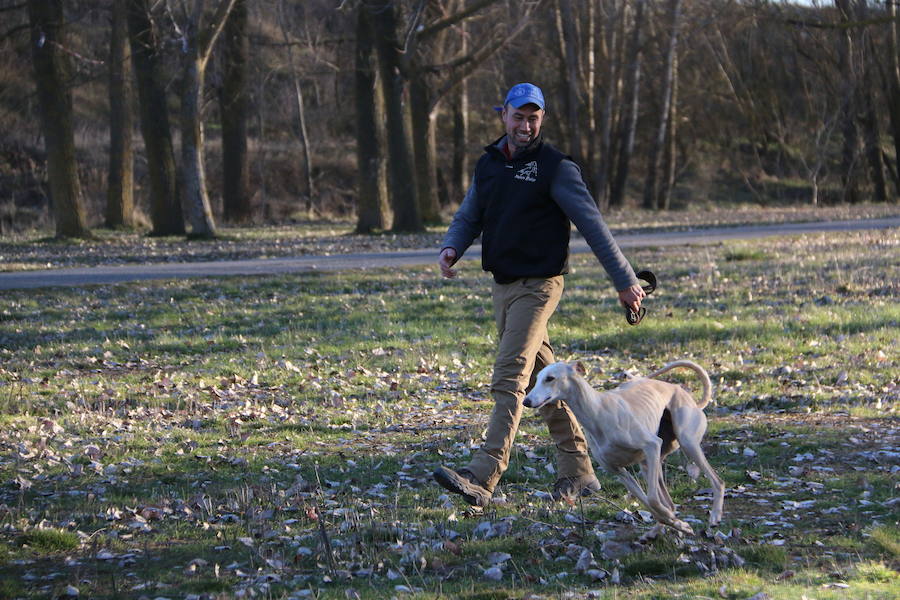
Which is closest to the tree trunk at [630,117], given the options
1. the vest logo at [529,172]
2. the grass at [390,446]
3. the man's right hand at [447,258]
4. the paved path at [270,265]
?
the paved path at [270,265]

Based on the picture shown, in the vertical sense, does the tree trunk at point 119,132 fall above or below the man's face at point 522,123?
above

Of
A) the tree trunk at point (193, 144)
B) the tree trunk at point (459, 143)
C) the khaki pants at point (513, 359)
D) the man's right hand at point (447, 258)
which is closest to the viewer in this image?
the khaki pants at point (513, 359)

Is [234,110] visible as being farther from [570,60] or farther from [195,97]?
[570,60]

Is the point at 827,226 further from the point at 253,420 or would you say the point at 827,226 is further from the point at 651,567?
the point at 651,567

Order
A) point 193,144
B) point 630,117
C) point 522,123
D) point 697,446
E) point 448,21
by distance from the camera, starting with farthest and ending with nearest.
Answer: point 630,117, point 448,21, point 193,144, point 522,123, point 697,446

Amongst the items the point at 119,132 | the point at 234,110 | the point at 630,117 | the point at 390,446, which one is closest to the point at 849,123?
the point at 630,117

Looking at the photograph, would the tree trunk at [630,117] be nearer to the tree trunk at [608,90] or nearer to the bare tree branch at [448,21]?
the tree trunk at [608,90]

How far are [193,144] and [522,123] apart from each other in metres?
23.6

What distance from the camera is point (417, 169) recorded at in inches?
1411

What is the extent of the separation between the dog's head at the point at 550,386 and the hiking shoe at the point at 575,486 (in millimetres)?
1398

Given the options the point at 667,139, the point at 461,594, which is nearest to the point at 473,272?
the point at 461,594

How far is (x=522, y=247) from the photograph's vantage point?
7.28 metres

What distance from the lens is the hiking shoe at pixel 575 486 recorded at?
7.66 meters

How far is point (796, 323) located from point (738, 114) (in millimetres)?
43547
